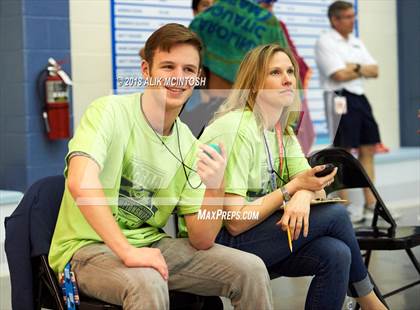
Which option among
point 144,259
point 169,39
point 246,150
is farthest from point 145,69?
point 144,259

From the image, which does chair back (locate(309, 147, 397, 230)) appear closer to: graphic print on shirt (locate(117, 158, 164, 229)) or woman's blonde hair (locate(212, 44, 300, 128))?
woman's blonde hair (locate(212, 44, 300, 128))

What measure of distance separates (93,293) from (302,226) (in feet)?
2.50

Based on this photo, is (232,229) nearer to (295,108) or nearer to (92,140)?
(295,108)

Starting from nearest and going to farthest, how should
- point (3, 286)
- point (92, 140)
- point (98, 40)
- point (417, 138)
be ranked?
point (92, 140) → point (3, 286) → point (98, 40) → point (417, 138)

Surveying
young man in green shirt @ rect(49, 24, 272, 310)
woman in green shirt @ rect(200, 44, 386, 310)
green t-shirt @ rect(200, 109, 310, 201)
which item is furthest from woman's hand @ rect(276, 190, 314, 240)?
young man in green shirt @ rect(49, 24, 272, 310)

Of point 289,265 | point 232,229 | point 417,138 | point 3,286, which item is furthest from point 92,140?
point 417,138

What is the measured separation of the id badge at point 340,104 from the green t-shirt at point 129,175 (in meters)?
3.00

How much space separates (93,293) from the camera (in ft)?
7.45

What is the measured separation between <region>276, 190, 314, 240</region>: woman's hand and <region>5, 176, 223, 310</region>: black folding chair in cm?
41

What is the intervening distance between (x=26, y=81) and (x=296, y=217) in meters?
2.39

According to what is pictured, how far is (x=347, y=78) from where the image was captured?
5.81 m

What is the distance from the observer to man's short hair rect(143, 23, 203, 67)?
233 centimetres

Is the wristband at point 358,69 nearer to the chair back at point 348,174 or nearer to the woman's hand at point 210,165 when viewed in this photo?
the chair back at point 348,174

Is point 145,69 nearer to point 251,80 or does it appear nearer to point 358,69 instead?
point 251,80
